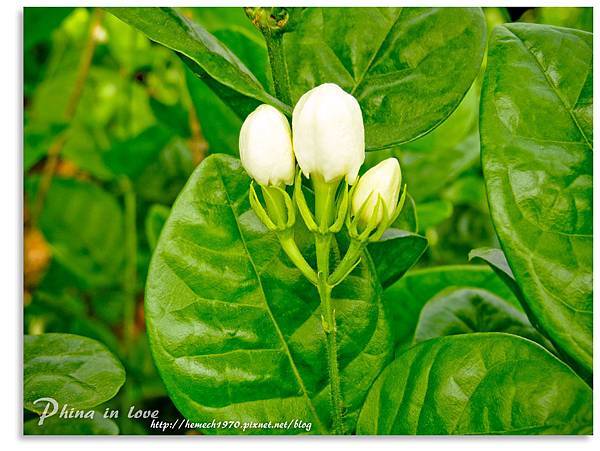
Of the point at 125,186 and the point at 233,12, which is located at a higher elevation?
the point at 233,12

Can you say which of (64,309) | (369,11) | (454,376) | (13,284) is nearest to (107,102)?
(64,309)

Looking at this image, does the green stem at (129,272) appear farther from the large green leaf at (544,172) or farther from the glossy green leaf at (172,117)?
the large green leaf at (544,172)

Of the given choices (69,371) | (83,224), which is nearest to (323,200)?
(69,371)

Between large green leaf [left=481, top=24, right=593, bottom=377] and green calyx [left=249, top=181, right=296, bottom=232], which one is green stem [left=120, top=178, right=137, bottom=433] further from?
large green leaf [left=481, top=24, right=593, bottom=377]

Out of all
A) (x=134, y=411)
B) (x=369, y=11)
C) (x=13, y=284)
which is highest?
(x=369, y=11)

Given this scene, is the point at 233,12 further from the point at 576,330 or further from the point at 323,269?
the point at 576,330

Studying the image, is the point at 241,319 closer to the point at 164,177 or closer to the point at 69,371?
the point at 69,371
